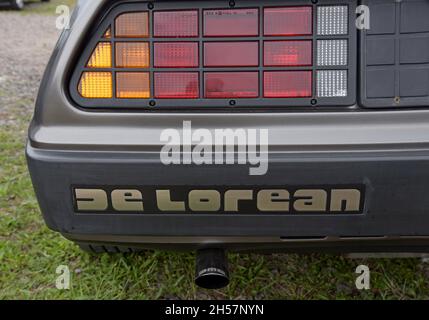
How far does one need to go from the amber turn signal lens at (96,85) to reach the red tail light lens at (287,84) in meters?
0.51

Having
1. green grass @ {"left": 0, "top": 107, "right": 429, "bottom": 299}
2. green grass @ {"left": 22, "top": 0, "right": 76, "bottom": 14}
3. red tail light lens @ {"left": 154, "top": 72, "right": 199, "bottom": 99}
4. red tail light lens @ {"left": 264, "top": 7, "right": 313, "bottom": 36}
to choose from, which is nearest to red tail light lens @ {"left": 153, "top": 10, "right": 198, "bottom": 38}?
red tail light lens @ {"left": 154, "top": 72, "right": 199, "bottom": 99}

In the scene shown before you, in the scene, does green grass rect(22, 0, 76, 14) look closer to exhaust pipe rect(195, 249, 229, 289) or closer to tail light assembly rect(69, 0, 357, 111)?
tail light assembly rect(69, 0, 357, 111)

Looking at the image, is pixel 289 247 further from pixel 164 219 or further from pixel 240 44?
pixel 240 44

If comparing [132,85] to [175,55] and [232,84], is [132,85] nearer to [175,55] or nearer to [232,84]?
[175,55]

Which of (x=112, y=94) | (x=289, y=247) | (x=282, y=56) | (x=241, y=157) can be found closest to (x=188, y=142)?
(x=241, y=157)

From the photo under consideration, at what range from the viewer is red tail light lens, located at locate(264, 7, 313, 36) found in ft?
5.01

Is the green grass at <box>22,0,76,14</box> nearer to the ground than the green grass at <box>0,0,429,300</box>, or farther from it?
farther from it

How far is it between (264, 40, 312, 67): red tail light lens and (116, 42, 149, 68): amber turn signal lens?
39 centimetres

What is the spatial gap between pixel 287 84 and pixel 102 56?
0.60m

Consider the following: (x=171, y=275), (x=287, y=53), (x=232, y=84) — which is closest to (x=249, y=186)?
(x=232, y=84)

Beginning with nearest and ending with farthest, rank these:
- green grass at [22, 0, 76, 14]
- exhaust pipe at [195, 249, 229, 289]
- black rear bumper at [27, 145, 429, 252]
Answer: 1. black rear bumper at [27, 145, 429, 252]
2. exhaust pipe at [195, 249, 229, 289]
3. green grass at [22, 0, 76, 14]

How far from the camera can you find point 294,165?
1502mm

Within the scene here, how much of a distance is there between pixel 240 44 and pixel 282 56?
0.45ft

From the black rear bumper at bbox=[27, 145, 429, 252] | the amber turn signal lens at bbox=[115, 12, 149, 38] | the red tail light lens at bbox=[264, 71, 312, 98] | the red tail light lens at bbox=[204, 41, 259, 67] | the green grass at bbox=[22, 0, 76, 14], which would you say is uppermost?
the green grass at bbox=[22, 0, 76, 14]
